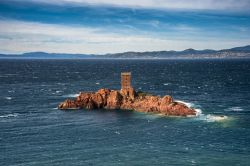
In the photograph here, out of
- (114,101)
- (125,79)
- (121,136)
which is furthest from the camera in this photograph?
(125,79)

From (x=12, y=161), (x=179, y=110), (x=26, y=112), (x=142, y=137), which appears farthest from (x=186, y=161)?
(x=26, y=112)

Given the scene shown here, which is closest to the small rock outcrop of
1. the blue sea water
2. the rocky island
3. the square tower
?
the rocky island

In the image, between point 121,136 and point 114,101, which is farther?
point 114,101

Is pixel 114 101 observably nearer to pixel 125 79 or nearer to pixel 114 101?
pixel 114 101

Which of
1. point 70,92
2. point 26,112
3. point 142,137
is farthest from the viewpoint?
point 70,92

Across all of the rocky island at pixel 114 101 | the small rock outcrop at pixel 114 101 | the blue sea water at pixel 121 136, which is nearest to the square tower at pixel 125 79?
the rocky island at pixel 114 101

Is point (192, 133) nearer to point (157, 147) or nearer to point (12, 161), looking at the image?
point (157, 147)

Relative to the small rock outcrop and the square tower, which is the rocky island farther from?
the square tower

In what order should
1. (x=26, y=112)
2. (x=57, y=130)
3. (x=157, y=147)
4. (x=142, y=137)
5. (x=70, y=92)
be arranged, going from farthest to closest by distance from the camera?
(x=70, y=92)
(x=26, y=112)
(x=57, y=130)
(x=142, y=137)
(x=157, y=147)

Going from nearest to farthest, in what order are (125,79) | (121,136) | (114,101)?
(121,136) → (114,101) → (125,79)

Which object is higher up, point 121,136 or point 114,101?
point 114,101

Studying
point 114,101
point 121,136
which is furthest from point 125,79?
point 121,136
